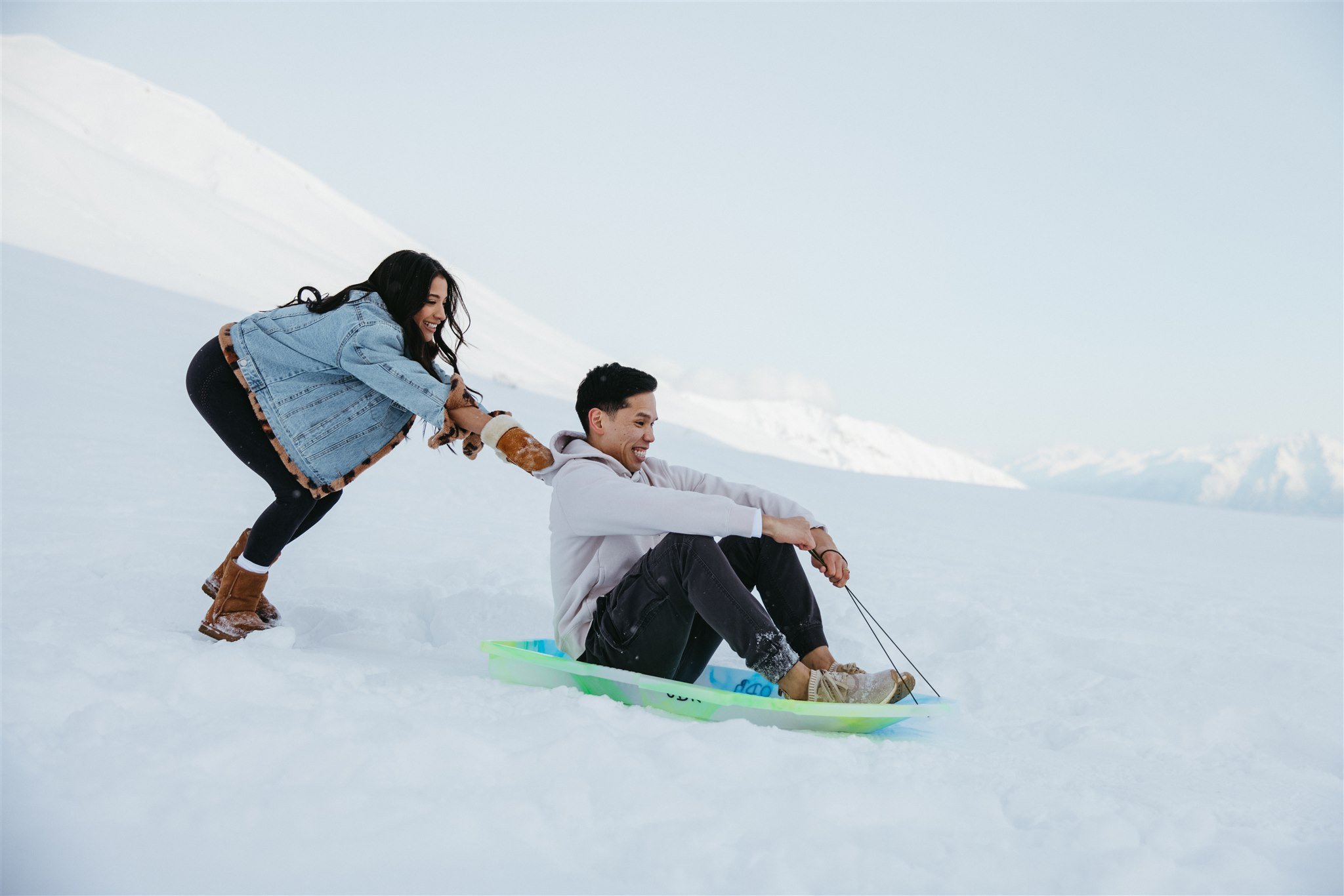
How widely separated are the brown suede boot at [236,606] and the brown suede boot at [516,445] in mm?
948

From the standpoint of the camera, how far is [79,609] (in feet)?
9.59

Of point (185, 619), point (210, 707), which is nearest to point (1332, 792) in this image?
point (210, 707)

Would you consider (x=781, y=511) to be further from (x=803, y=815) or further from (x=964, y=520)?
(x=964, y=520)

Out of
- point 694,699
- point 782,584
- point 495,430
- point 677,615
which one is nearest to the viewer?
point 694,699

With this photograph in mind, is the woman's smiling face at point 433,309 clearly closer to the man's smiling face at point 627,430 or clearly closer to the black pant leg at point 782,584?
the man's smiling face at point 627,430

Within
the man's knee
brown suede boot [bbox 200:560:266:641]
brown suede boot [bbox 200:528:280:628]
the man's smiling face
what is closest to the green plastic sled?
the man's knee

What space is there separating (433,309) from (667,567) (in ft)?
3.80

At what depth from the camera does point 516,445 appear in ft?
8.53

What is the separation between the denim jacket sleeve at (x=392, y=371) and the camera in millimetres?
2654

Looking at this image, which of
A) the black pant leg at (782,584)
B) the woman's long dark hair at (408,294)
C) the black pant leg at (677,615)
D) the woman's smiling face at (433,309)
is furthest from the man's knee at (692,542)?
the woman's smiling face at (433,309)

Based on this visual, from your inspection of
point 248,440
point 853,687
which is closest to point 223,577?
point 248,440

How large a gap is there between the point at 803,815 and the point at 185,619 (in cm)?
238

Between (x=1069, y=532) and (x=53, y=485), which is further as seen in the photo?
(x=1069, y=532)

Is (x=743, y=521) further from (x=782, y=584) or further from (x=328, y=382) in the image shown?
(x=328, y=382)
